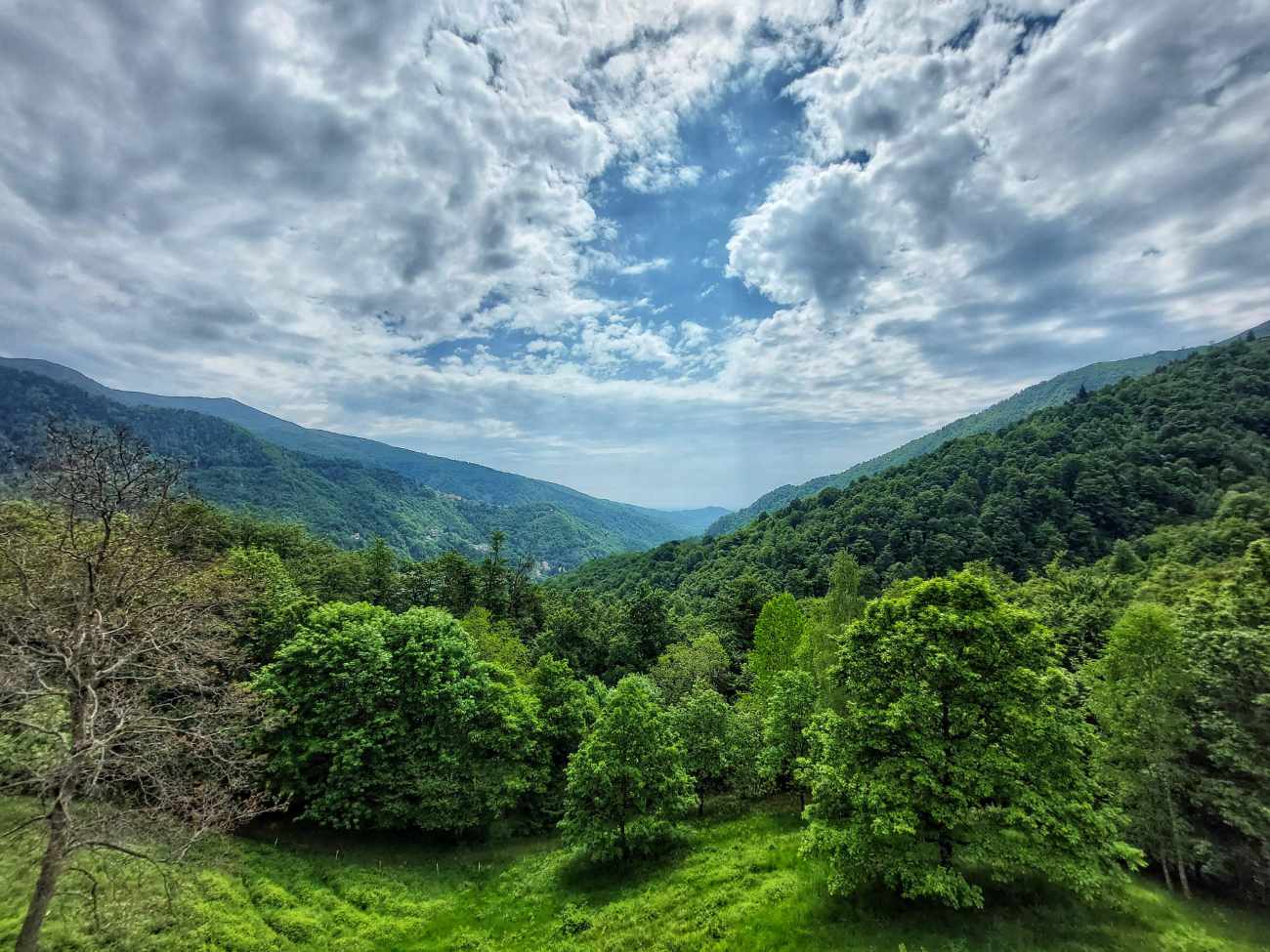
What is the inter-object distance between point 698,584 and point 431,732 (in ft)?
366

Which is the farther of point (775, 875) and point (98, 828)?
point (775, 875)

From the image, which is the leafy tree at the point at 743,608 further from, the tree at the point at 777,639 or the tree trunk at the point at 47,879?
the tree trunk at the point at 47,879

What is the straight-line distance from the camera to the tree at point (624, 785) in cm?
2580

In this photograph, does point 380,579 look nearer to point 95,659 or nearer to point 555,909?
point 555,909

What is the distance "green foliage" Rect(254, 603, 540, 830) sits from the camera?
1097 inches

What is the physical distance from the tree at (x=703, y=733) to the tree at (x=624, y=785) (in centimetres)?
398

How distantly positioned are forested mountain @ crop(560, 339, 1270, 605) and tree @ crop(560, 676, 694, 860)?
82495 millimetres

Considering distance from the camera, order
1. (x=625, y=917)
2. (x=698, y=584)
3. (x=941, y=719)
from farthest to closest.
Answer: (x=698, y=584)
(x=625, y=917)
(x=941, y=719)

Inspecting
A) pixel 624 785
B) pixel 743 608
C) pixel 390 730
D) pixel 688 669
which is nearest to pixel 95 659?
pixel 390 730

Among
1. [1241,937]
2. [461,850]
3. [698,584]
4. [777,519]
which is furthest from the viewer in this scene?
[777,519]

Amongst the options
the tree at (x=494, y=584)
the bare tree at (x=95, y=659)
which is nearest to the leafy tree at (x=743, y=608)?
the tree at (x=494, y=584)

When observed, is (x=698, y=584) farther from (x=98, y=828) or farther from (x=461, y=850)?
(x=98, y=828)

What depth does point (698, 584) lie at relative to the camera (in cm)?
13662

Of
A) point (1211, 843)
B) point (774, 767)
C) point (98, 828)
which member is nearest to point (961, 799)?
point (1211, 843)
